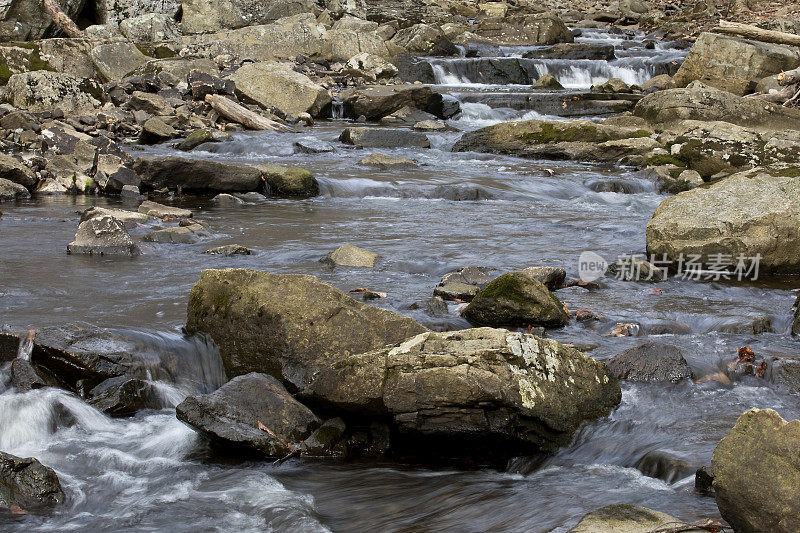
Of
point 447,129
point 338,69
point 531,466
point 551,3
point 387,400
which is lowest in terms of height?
point 531,466

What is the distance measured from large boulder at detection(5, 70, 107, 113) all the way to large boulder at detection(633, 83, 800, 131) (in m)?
12.2

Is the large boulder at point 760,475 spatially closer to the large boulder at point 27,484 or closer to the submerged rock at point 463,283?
the large boulder at point 27,484

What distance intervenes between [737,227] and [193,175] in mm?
7476

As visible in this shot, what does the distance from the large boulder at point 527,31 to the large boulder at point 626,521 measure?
28057 millimetres

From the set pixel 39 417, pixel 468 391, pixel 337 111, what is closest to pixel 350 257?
pixel 39 417

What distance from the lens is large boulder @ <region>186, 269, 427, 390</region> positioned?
4.97 metres

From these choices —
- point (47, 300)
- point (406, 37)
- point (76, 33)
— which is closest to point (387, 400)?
point (47, 300)

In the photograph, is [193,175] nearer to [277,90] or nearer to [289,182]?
[289,182]

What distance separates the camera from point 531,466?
424 cm

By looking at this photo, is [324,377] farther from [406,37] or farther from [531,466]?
[406,37]

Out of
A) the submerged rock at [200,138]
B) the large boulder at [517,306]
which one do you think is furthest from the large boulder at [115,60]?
the large boulder at [517,306]

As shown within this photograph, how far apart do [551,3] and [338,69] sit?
19247 mm

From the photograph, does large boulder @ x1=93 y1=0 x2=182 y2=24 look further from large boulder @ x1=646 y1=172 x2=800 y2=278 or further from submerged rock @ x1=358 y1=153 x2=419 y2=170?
large boulder @ x1=646 y1=172 x2=800 y2=278

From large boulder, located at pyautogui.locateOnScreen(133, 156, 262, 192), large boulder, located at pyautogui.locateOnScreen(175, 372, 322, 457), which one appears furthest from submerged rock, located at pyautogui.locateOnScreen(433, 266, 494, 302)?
large boulder, located at pyautogui.locateOnScreen(133, 156, 262, 192)
